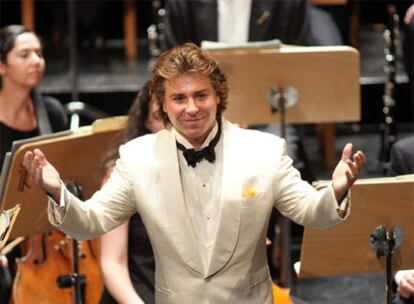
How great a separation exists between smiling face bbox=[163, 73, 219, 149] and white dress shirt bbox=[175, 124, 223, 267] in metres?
0.08

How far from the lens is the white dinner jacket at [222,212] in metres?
3.40

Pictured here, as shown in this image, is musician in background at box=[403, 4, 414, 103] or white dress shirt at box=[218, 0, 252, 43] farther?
musician in background at box=[403, 4, 414, 103]

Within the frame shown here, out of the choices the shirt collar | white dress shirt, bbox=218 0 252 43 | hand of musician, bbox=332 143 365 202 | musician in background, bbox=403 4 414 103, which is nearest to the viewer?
hand of musician, bbox=332 143 365 202

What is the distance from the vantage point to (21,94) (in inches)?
205

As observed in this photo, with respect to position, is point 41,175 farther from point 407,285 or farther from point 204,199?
point 407,285

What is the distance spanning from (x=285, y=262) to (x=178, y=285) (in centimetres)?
186

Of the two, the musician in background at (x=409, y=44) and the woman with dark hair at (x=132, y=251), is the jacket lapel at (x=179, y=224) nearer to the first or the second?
the woman with dark hair at (x=132, y=251)

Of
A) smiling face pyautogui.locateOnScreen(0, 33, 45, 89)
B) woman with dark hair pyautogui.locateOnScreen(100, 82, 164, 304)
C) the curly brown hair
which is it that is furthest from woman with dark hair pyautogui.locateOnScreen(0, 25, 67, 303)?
the curly brown hair

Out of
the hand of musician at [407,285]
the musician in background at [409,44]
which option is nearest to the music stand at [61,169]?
the hand of musician at [407,285]

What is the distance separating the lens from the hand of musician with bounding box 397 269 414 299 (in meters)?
4.05

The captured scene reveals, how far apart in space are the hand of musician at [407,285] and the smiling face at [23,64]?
6.97ft

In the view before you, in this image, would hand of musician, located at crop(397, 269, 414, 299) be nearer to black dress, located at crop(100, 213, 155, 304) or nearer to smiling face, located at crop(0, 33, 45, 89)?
black dress, located at crop(100, 213, 155, 304)

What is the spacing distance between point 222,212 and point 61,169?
113 cm

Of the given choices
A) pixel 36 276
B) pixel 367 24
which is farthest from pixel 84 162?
pixel 367 24
